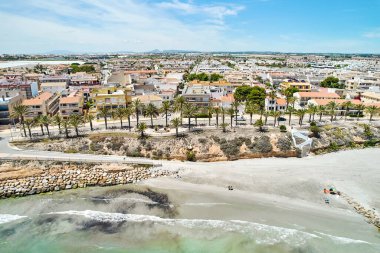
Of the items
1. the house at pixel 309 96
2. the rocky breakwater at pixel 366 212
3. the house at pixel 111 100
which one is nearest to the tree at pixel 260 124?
the rocky breakwater at pixel 366 212

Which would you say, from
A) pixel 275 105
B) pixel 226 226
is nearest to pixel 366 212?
pixel 226 226

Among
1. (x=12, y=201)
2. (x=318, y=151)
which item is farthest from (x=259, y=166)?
(x=12, y=201)

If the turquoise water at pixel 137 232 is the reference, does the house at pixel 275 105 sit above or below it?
above

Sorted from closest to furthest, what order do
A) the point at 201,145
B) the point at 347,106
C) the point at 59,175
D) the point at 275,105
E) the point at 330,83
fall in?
the point at 59,175 < the point at 201,145 < the point at 347,106 < the point at 275,105 < the point at 330,83

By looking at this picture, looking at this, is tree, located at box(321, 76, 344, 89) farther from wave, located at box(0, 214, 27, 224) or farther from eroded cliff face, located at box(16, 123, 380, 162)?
wave, located at box(0, 214, 27, 224)

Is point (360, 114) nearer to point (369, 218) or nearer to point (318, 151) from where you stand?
point (318, 151)

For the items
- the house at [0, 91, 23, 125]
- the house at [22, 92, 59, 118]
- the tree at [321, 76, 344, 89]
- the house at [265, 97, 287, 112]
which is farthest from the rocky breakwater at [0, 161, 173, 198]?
the tree at [321, 76, 344, 89]

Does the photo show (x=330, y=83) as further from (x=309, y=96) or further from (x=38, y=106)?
(x=38, y=106)

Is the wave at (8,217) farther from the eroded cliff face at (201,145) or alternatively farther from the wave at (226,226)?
the eroded cliff face at (201,145)
